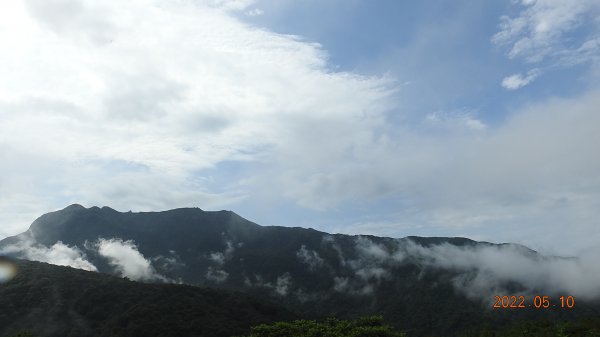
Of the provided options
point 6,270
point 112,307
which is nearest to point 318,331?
point 112,307

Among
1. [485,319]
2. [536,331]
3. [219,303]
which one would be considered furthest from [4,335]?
[485,319]

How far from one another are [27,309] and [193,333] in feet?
145

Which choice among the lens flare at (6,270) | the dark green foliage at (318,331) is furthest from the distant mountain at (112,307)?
the dark green foliage at (318,331)

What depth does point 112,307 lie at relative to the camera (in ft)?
406

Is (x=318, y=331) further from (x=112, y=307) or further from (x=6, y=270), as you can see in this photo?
(x=6, y=270)

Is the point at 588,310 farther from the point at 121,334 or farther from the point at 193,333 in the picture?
the point at 121,334

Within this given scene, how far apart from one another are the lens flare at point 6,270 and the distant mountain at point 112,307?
1769 millimetres

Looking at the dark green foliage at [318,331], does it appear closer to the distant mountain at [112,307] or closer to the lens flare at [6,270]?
the distant mountain at [112,307]

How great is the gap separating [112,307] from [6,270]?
37.3m

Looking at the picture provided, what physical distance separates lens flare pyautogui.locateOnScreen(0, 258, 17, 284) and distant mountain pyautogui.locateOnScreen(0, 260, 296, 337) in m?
1.77

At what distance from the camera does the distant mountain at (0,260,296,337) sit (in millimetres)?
106188

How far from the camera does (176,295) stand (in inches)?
4899

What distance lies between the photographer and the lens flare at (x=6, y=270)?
421ft

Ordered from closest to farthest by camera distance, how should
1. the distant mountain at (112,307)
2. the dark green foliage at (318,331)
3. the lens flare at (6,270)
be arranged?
the dark green foliage at (318,331)
the distant mountain at (112,307)
the lens flare at (6,270)
